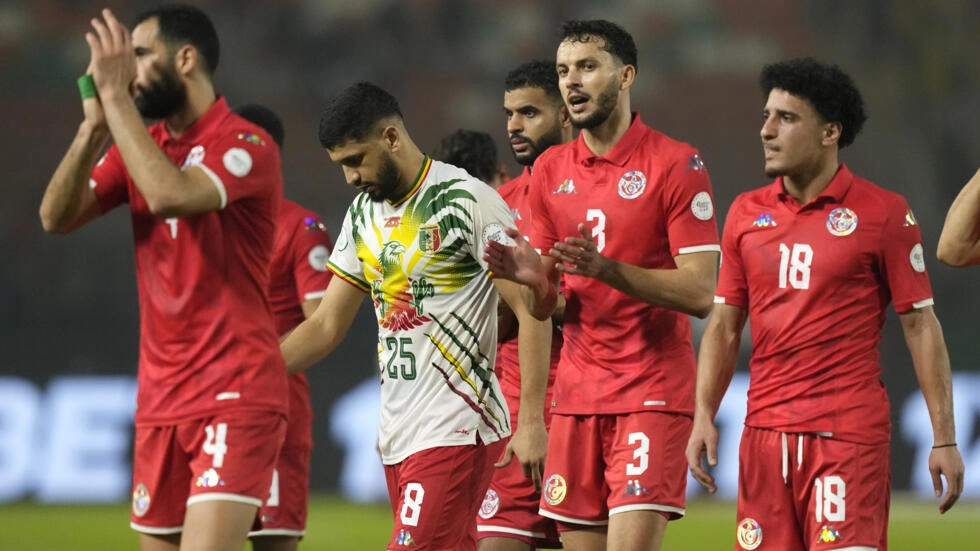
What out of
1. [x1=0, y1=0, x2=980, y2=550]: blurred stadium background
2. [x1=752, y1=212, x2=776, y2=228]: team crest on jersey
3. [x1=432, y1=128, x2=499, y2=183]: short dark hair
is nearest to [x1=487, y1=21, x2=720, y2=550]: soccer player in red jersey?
[x1=752, y1=212, x2=776, y2=228]: team crest on jersey

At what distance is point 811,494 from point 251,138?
222cm

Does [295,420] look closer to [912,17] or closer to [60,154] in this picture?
[60,154]

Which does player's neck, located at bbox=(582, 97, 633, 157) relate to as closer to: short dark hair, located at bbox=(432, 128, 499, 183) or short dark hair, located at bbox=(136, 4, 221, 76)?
short dark hair, located at bbox=(432, 128, 499, 183)

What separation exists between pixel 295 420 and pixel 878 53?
8.28 metres

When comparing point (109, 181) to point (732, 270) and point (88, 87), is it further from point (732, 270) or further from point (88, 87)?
point (732, 270)

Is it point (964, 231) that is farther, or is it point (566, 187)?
point (566, 187)

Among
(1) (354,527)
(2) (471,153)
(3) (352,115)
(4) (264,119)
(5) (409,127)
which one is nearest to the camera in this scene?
(3) (352,115)

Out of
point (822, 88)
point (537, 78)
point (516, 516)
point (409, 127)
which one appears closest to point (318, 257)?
point (537, 78)

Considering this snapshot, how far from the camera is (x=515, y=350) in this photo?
20.9 feet

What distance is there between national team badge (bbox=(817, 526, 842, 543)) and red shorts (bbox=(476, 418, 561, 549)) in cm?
132

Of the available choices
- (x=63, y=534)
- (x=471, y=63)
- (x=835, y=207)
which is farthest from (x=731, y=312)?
(x=471, y=63)

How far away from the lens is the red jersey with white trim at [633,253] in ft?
17.6

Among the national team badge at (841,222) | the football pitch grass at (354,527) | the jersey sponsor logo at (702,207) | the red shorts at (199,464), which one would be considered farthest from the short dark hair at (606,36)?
the football pitch grass at (354,527)

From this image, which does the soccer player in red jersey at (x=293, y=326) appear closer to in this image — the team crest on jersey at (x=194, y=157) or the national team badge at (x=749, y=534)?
the team crest on jersey at (x=194, y=157)
